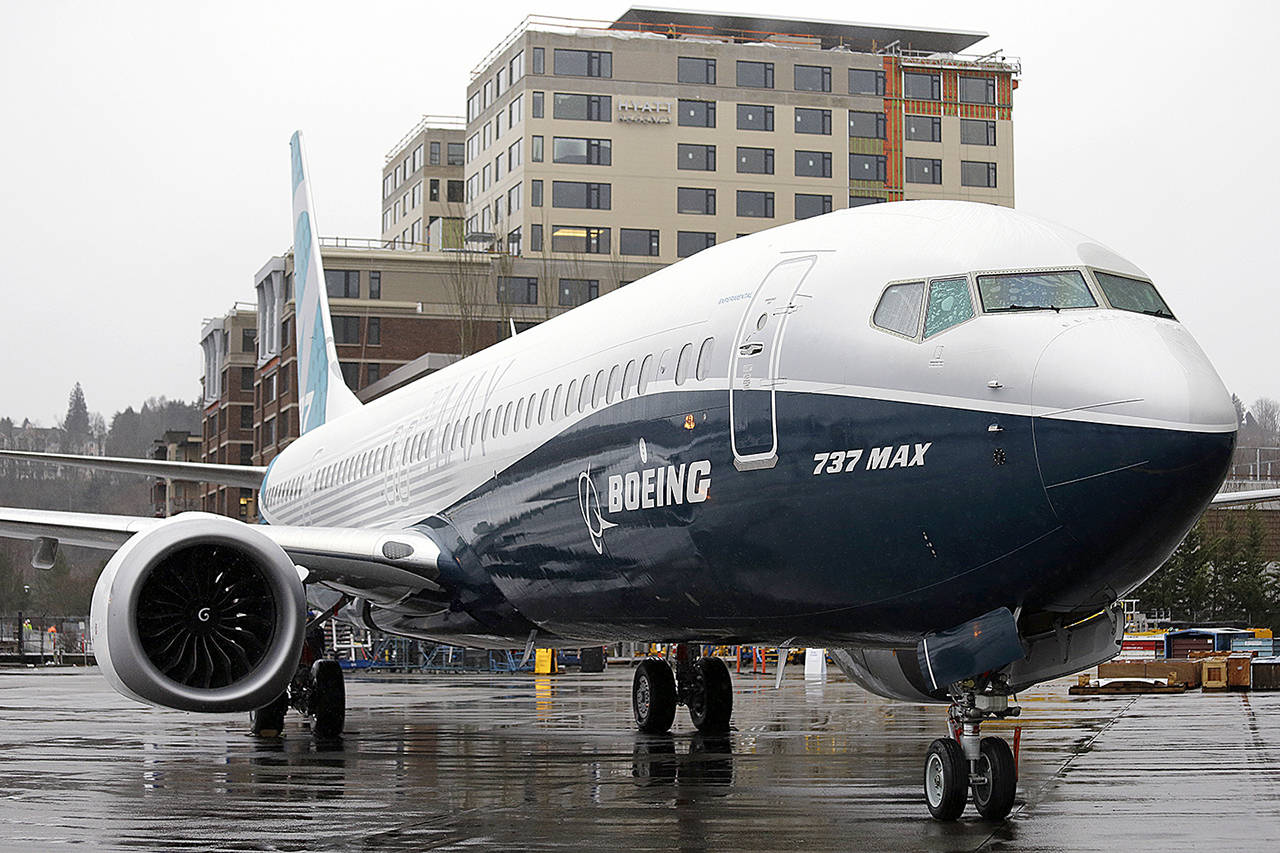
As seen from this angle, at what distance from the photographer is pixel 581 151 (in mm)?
76688

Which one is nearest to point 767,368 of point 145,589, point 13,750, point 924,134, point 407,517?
point 145,589

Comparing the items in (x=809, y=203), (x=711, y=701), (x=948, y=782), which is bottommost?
(x=711, y=701)

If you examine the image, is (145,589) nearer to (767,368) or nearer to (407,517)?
(407,517)

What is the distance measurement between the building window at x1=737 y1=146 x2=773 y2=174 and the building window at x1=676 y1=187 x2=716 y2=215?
2.18 m

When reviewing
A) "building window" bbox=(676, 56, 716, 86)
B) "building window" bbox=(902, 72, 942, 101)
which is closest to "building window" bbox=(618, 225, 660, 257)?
"building window" bbox=(676, 56, 716, 86)

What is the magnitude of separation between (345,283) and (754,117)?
2240cm

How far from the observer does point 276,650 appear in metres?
12.2

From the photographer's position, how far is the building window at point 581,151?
251 ft

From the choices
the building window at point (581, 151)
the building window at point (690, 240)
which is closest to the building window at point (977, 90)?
the building window at point (690, 240)

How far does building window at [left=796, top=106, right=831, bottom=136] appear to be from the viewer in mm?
79625

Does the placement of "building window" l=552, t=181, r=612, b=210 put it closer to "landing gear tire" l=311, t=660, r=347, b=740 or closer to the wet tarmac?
the wet tarmac

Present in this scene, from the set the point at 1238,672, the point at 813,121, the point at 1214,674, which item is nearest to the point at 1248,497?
the point at 1214,674

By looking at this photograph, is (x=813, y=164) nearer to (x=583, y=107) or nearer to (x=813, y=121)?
(x=813, y=121)

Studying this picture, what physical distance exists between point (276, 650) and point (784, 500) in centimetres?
480
